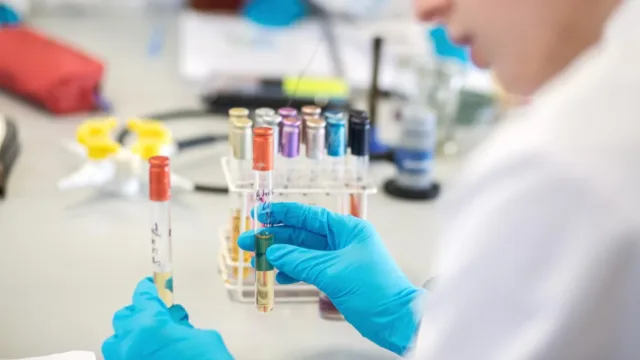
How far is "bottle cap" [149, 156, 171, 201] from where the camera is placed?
75cm

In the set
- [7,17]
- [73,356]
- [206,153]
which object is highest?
[7,17]

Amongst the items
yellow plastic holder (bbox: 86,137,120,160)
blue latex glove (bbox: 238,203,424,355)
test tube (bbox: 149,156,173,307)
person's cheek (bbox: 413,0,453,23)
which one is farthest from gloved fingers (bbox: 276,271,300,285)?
yellow plastic holder (bbox: 86,137,120,160)

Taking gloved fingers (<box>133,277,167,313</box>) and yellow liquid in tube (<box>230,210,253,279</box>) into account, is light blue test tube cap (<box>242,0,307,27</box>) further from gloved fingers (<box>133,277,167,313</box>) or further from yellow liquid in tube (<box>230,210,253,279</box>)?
gloved fingers (<box>133,277,167,313</box>)

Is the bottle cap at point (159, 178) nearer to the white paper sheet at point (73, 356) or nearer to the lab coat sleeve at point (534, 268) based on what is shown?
the white paper sheet at point (73, 356)

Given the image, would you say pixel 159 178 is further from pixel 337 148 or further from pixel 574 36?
pixel 574 36

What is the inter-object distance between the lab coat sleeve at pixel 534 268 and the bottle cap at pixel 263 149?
28 cm

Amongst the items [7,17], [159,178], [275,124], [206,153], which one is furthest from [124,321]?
[7,17]

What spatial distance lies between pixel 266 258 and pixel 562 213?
38cm

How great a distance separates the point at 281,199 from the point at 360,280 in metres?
0.15

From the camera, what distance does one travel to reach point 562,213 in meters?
0.45

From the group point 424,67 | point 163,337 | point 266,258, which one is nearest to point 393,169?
point 424,67

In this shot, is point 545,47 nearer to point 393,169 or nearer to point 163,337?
point 163,337

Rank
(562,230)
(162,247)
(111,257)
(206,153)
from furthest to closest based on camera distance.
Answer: (206,153) < (111,257) < (162,247) < (562,230)

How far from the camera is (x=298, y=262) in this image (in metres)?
0.77
